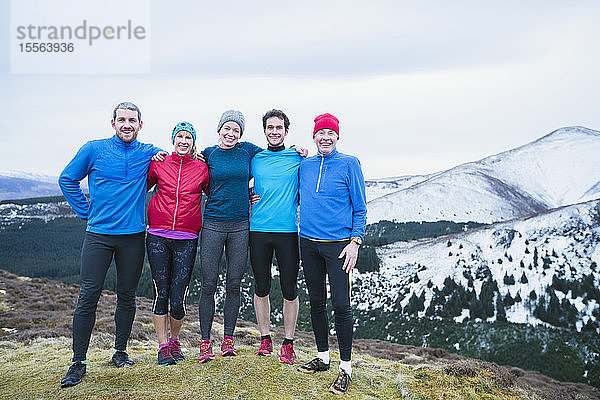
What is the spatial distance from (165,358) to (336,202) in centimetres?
356

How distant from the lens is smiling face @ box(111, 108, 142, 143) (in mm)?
5953

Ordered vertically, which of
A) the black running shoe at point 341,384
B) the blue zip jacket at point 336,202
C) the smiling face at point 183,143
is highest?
the smiling face at point 183,143

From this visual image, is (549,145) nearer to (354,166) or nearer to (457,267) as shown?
(457,267)

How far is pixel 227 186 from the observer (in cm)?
624

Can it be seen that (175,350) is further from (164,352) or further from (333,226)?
(333,226)

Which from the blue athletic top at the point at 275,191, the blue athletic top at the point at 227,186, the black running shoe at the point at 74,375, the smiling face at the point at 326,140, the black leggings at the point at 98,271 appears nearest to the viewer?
the black running shoe at the point at 74,375

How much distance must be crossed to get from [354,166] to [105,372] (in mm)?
4737

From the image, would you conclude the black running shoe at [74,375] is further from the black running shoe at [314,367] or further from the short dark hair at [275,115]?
the short dark hair at [275,115]

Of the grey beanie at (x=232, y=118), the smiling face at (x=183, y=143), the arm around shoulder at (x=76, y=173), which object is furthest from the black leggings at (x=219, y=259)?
the arm around shoulder at (x=76, y=173)

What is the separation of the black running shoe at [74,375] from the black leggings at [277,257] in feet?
8.89

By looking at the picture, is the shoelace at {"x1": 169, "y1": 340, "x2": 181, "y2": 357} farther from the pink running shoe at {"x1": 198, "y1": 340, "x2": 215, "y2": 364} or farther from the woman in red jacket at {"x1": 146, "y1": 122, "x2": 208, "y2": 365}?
the pink running shoe at {"x1": 198, "y1": 340, "x2": 215, "y2": 364}

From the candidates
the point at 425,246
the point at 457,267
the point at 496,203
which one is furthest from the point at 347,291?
the point at 496,203

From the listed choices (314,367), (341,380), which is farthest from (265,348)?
(341,380)

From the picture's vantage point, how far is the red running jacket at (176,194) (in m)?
6.02
